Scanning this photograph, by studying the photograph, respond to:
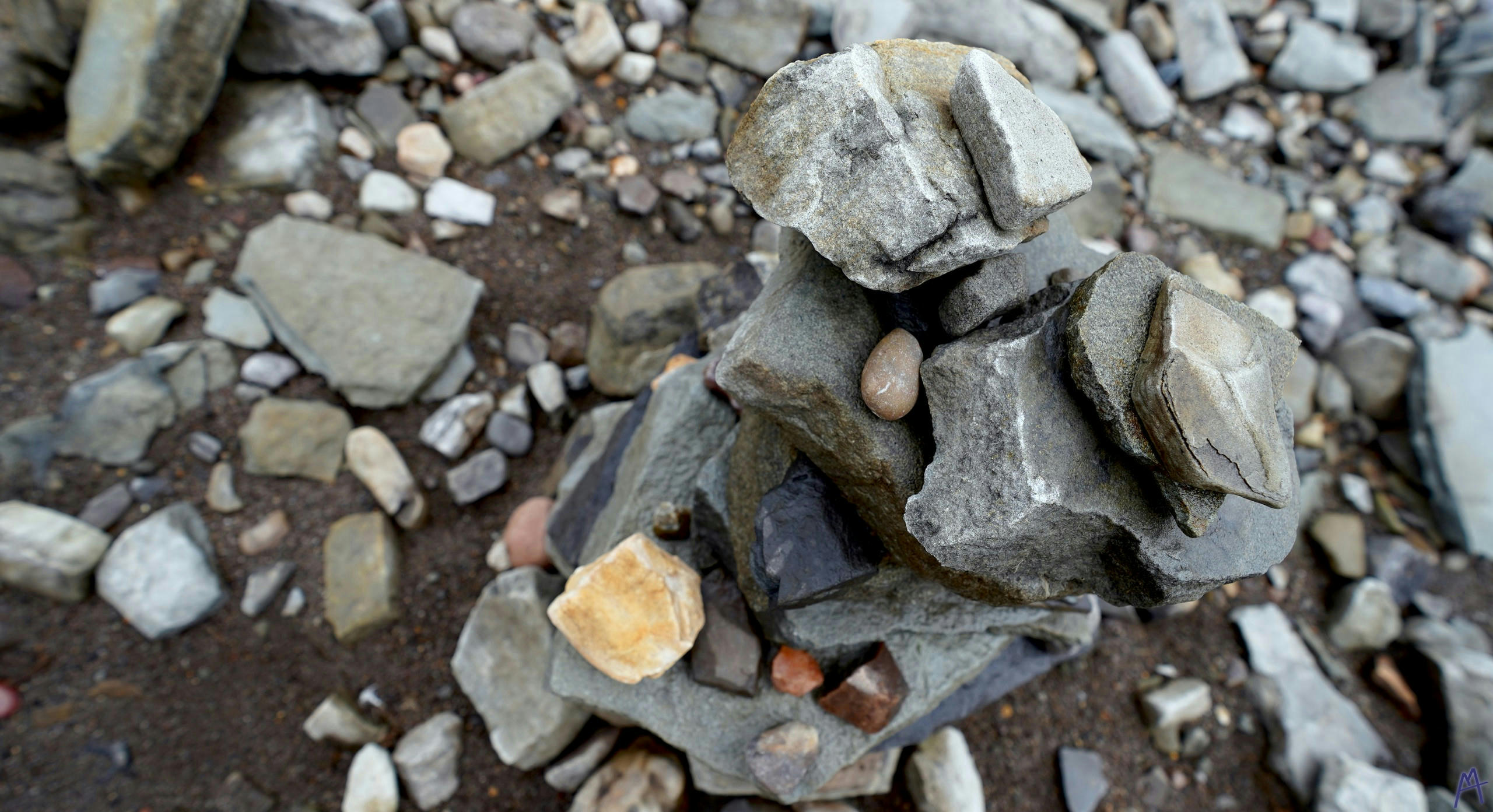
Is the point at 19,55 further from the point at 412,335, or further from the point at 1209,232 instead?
the point at 1209,232

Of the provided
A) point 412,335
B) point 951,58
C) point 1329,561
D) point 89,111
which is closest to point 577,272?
point 412,335

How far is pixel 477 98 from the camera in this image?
3.32 meters

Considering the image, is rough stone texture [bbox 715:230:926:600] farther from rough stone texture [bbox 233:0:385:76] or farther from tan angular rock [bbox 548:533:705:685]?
rough stone texture [bbox 233:0:385:76]

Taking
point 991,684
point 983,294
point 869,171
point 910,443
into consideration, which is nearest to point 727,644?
point 910,443

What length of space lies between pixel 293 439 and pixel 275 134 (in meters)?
1.32

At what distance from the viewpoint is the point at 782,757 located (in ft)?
6.53

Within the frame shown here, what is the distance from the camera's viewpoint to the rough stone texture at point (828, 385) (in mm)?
1509

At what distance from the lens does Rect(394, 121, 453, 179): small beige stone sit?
3248 millimetres

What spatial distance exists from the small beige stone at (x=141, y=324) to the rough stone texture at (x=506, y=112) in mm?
1292

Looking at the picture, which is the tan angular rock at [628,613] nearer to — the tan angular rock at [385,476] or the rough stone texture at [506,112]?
the tan angular rock at [385,476]

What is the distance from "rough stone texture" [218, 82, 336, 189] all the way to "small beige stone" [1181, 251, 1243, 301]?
3969 millimetres

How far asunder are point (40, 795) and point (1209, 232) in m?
5.20

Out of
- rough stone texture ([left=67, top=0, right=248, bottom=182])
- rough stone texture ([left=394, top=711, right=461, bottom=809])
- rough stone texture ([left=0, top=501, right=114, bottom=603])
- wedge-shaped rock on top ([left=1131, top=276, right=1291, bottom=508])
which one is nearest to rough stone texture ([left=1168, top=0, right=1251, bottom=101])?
wedge-shaped rock on top ([left=1131, top=276, right=1291, bottom=508])

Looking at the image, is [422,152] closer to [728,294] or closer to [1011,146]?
[728,294]
